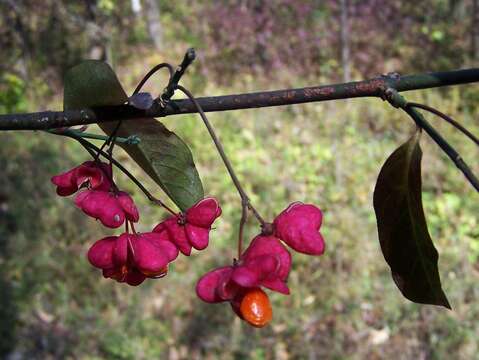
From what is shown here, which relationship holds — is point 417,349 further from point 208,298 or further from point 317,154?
point 208,298

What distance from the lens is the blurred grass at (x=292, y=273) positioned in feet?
10.5

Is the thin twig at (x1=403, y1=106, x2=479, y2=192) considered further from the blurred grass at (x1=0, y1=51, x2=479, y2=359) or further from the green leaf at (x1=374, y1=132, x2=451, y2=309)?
the blurred grass at (x1=0, y1=51, x2=479, y2=359)

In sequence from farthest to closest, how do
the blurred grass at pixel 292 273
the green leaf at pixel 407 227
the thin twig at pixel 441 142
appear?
the blurred grass at pixel 292 273, the green leaf at pixel 407 227, the thin twig at pixel 441 142

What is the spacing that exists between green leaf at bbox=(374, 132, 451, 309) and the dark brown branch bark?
3.7 inches

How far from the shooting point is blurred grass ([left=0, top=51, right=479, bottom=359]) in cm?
320

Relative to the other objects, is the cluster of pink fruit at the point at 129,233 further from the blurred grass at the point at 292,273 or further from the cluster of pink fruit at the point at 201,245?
the blurred grass at the point at 292,273

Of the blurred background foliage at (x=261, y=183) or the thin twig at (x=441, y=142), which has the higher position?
the blurred background foliage at (x=261, y=183)

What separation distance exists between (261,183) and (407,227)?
3.86 metres

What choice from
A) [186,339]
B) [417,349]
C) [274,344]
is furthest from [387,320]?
[186,339]

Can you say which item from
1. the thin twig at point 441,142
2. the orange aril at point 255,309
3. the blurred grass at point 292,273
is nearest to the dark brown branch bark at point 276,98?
the thin twig at point 441,142

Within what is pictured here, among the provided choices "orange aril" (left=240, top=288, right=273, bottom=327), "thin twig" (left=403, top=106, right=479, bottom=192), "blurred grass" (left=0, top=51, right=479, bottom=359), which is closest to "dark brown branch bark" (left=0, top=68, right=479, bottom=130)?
"thin twig" (left=403, top=106, right=479, bottom=192)

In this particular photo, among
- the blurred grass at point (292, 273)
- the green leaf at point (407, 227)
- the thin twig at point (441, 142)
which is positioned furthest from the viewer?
the blurred grass at point (292, 273)

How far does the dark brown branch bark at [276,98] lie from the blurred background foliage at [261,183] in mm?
2603

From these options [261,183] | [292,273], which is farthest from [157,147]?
[261,183]
